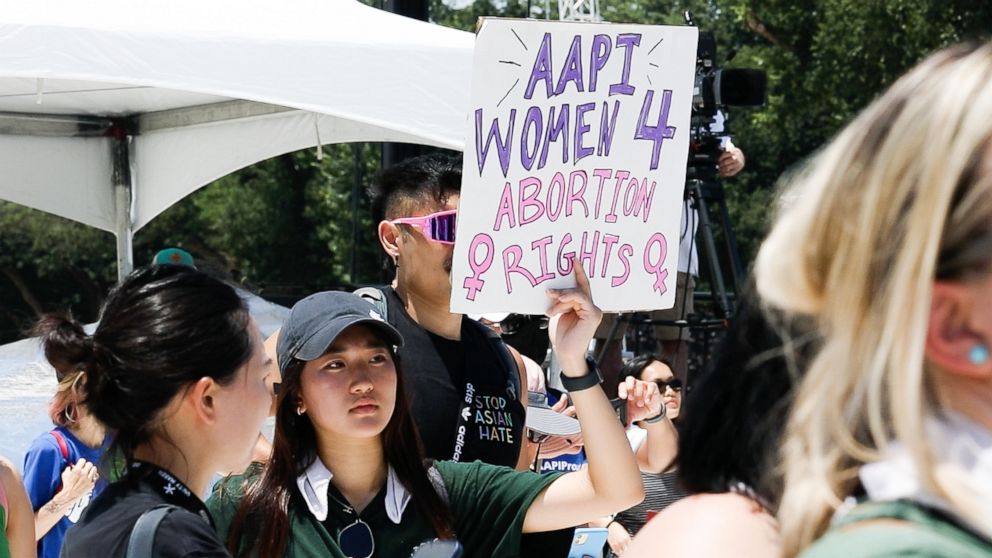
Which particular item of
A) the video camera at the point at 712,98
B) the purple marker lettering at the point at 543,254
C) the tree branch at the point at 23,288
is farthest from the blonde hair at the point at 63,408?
the tree branch at the point at 23,288

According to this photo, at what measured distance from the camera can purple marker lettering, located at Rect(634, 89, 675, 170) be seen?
2840mm

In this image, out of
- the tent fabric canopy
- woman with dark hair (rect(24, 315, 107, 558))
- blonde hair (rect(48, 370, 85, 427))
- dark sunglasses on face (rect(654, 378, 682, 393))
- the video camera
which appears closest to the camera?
blonde hair (rect(48, 370, 85, 427))

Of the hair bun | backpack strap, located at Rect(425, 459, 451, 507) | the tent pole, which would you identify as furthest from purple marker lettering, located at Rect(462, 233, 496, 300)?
the tent pole

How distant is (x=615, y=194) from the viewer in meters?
2.81

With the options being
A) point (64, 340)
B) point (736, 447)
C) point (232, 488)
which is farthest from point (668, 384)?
point (736, 447)

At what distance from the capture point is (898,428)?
3.23 feet

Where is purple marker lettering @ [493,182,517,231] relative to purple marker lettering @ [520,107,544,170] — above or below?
below

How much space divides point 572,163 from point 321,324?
618 millimetres

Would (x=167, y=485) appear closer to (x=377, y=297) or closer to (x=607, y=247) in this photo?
(x=607, y=247)

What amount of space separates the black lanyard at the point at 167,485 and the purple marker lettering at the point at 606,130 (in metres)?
1.19

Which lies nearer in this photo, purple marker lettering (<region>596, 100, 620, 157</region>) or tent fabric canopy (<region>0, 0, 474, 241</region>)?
purple marker lettering (<region>596, 100, 620, 157</region>)

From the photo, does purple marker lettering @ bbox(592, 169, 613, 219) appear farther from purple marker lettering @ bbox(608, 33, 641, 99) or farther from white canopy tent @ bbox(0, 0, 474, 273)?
white canopy tent @ bbox(0, 0, 474, 273)

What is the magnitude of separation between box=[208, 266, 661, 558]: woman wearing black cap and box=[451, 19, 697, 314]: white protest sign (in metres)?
0.10

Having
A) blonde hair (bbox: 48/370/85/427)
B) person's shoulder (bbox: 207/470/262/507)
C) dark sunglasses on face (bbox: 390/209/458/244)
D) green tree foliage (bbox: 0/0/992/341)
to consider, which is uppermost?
dark sunglasses on face (bbox: 390/209/458/244)
